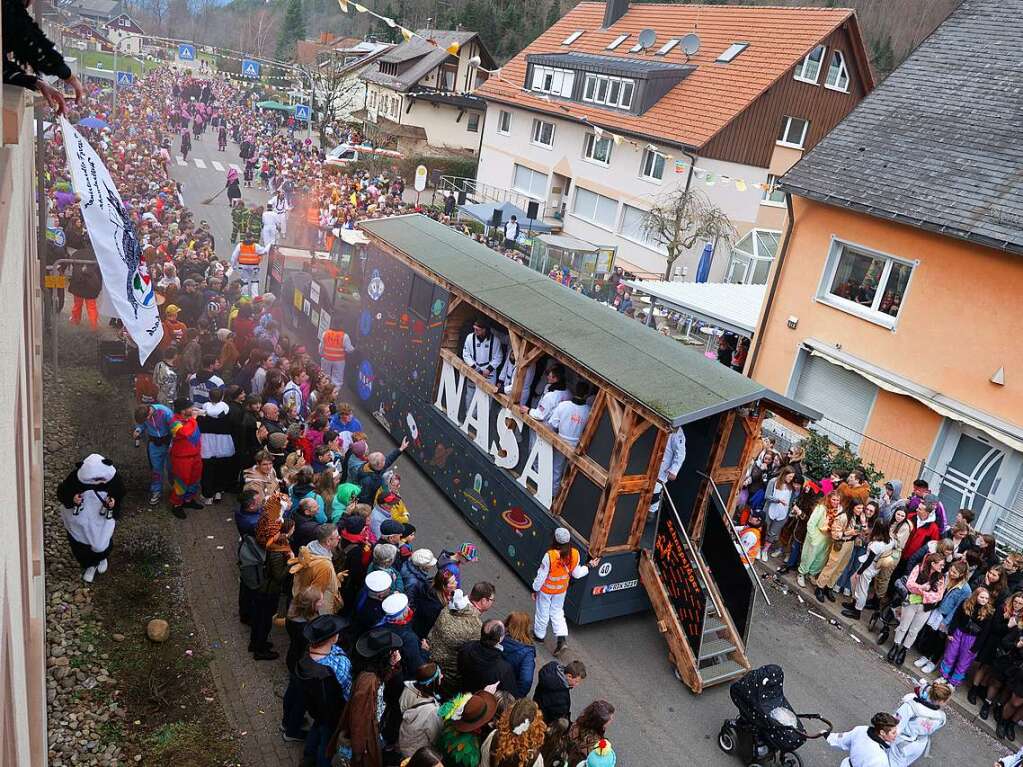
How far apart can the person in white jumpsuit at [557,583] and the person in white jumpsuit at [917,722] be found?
3.45m

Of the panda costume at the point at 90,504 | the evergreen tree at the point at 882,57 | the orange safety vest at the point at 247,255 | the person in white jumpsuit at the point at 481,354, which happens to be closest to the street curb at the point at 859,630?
the person in white jumpsuit at the point at 481,354

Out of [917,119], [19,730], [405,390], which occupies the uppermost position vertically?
[917,119]

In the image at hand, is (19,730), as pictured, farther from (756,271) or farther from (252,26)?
(252,26)

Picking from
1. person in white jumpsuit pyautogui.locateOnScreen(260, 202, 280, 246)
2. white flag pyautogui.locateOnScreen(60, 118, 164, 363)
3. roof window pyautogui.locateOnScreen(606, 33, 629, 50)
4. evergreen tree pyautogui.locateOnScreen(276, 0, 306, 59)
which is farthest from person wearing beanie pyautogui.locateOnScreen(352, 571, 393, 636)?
evergreen tree pyautogui.locateOnScreen(276, 0, 306, 59)

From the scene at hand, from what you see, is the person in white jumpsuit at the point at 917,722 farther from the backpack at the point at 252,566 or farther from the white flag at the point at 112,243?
the white flag at the point at 112,243

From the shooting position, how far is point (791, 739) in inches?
306

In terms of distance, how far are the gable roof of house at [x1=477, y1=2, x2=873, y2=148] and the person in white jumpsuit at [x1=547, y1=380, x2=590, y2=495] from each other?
58.4 ft

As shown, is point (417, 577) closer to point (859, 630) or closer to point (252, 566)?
point (252, 566)

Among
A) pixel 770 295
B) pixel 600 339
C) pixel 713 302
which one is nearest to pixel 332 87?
pixel 713 302

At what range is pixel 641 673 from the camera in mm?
9258

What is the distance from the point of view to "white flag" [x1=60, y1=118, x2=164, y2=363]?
7.91 metres

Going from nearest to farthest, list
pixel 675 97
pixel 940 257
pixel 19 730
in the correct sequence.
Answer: pixel 19 730 < pixel 940 257 < pixel 675 97

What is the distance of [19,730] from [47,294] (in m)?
12.8

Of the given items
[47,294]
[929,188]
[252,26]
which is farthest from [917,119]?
[252,26]
